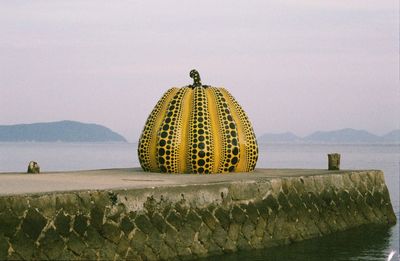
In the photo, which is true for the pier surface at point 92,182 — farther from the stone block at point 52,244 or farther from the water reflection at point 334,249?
the water reflection at point 334,249

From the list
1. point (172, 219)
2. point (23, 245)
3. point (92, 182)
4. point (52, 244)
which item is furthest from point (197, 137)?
point (23, 245)

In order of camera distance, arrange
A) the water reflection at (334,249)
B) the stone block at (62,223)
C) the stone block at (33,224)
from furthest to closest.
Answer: the water reflection at (334,249) < the stone block at (62,223) < the stone block at (33,224)

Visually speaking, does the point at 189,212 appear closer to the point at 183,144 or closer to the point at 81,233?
the point at 81,233

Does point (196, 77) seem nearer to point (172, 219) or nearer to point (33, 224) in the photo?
point (172, 219)

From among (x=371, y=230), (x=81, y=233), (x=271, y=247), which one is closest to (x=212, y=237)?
(x=271, y=247)

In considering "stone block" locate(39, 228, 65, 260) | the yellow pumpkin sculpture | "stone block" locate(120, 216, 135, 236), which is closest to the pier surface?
"stone block" locate(120, 216, 135, 236)

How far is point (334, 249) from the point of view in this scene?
18938 mm

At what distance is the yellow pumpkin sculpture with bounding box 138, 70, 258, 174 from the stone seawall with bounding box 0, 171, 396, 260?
8.43ft

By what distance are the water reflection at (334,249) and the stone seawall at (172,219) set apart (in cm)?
28

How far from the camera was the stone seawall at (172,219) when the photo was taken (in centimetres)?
1443

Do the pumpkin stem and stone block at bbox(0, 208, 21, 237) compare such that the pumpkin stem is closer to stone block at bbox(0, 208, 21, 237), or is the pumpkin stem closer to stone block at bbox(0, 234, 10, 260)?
stone block at bbox(0, 208, 21, 237)

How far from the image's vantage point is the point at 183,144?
2242 cm

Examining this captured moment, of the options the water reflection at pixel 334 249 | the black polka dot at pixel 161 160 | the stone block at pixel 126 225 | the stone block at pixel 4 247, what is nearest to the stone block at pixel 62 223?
the stone block at pixel 4 247

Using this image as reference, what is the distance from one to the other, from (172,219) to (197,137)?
5746 mm
